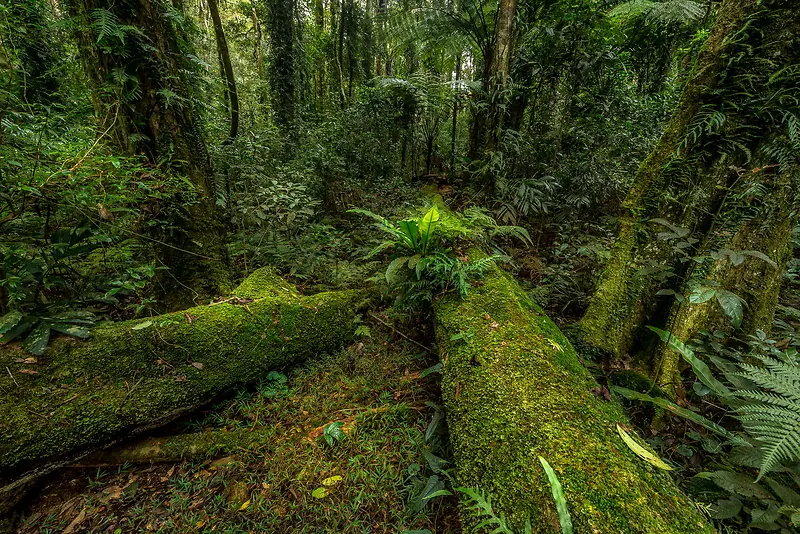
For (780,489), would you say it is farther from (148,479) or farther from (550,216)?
(550,216)

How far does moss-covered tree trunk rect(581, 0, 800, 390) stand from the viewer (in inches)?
71.6

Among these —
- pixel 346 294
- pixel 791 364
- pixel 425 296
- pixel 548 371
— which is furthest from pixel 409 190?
pixel 791 364

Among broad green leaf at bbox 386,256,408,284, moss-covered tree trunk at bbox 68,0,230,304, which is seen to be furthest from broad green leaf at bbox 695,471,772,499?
moss-covered tree trunk at bbox 68,0,230,304

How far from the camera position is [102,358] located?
2.11m

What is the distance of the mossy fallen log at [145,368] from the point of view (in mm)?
1800

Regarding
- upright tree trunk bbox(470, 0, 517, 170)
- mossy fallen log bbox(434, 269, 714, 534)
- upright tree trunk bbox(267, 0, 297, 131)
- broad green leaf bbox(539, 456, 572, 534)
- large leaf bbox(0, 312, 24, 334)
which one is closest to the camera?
broad green leaf bbox(539, 456, 572, 534)

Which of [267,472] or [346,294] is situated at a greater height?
[346,294]

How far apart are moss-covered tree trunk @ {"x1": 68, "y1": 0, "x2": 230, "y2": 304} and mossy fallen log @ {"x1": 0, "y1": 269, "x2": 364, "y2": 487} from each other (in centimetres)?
73

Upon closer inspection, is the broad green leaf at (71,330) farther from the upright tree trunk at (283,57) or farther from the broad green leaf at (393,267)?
the upright tree trunk at (283,57)

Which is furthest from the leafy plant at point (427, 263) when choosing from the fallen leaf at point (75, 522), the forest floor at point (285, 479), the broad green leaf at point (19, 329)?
the broad green leaf at point (19, 329)

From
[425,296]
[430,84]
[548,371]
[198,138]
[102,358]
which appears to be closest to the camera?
[548,371]

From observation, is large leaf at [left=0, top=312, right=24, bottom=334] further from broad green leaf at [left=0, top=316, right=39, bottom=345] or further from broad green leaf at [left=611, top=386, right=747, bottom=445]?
broad green leaf at [left=611, top=386, right=747, bottom=445]

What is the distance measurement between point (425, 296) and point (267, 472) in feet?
5.27

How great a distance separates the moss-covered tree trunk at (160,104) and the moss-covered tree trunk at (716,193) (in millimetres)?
3577
